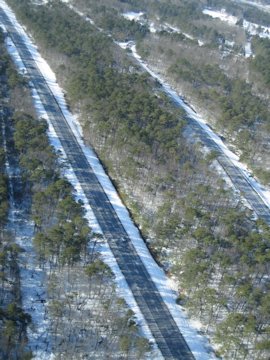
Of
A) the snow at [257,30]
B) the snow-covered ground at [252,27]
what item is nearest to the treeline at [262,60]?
the snow at [257,30]

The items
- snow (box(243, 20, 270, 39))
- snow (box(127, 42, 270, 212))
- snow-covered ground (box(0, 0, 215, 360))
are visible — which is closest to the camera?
snow-covered ground (box(0, 0, 215, 360))

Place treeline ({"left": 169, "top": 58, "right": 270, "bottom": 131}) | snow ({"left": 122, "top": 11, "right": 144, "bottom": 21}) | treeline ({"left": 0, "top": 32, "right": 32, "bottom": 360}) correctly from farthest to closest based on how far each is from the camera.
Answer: snow ({"left": 122, "top": 11, "right": 144, "bottom": 21}) → treeline ({"left": 169, "top": 58, "right": 270, "bottom": 131}) → treeline ({"left": 0, "top": 32, "right": 32, "bottom": 360})

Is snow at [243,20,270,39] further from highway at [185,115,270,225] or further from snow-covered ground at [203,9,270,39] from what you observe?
highway at [185,115,270,225]

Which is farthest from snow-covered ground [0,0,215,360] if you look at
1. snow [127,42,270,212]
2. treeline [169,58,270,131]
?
treeline [169,58,270,131]

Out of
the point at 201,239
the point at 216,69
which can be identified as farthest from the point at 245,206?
the point at 216,69

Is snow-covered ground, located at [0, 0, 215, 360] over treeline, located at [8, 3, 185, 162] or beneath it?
beneath

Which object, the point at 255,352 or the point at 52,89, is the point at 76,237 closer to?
the point at 255,352

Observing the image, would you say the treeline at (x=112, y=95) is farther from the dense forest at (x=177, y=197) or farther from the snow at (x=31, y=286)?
the snow at (x=31, y=286)

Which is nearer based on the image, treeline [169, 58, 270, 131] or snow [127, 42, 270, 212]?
snow [127, 42, 270, 212]
